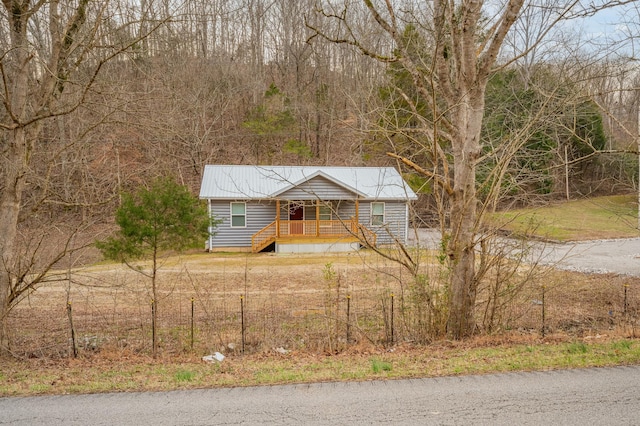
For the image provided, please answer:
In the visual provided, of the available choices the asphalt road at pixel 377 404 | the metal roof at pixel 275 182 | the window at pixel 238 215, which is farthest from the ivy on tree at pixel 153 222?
the window at pixel 238 215

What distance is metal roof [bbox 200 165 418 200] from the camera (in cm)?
2128

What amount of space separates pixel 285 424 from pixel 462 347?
3670 mm

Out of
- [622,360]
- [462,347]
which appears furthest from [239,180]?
[622,360]

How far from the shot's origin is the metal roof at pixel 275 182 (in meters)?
21.3

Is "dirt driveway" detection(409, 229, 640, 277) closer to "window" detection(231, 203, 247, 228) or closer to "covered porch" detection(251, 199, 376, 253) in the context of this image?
"covered porch" detection(251, 199, 376, 253)

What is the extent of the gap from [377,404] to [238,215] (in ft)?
58.9

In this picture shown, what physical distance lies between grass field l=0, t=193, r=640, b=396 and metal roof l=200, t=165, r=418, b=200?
307 inches

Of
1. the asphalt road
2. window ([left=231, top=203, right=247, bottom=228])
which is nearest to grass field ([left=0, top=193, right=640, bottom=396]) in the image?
the asphalt road

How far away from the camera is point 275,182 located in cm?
2288

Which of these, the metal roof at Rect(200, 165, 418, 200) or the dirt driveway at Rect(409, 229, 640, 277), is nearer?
the dirt driveway at Rect(409, 229, 640, 277)

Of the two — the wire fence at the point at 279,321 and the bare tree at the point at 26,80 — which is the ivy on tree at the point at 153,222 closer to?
the wire fence at the point at 279,321

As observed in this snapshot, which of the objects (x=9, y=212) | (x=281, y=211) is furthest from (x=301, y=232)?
(x=9, y=212)

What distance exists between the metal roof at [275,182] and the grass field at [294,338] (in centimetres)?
781

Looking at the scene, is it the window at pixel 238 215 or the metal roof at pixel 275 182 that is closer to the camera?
the metal roof at pixel 275 182
